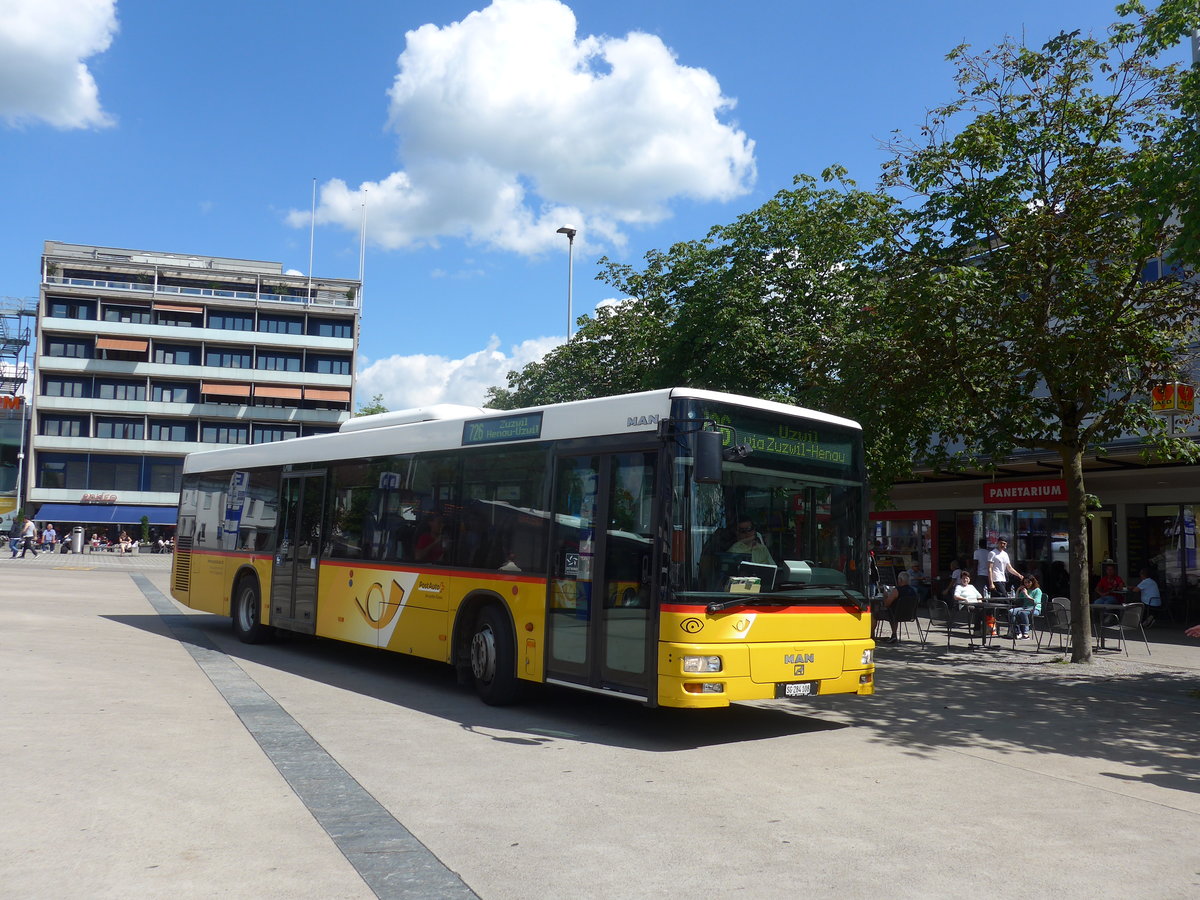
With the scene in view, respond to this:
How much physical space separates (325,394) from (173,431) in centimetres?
1089

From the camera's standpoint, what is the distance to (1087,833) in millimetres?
5891

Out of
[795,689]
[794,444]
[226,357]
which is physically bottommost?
[795,689]

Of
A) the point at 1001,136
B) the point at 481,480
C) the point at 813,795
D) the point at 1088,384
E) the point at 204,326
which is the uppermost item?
the point at 204,326

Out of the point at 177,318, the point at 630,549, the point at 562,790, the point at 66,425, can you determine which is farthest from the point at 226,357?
the point at 562,790

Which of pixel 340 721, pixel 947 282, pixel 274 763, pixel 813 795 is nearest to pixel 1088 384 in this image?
pixel 947 282

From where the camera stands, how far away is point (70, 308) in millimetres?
75562

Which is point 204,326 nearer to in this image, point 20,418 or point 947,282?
point 20,418

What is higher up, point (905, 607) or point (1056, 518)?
point (1056, 518)

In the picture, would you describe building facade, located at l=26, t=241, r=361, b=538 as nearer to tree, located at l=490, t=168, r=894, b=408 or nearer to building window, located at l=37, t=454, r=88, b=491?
building window, located at l=37, t=454, r=88, b=491

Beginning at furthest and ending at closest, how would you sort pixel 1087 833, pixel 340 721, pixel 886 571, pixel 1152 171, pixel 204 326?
pixel 204 326 → pixel 886 571 → pixel 1152 171 → pixel 340 721 → pixel 1087 833

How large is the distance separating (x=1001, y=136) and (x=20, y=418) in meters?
81.0

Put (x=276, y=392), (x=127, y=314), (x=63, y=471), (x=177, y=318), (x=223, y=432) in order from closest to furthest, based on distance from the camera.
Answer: (x=63, y=471), (x=127, y=314), (x=223, y=432), (x=276, y=392), (x=177, y=318)

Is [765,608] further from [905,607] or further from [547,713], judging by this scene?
[905,607]

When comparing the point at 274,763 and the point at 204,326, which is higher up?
the point at 204,326
